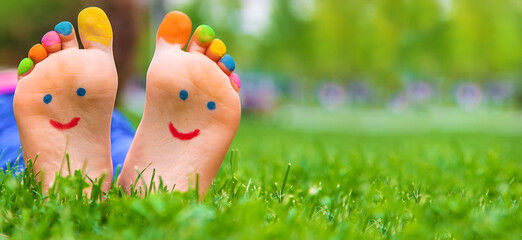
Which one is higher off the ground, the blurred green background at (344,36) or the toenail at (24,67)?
the blurred green background at (344,36)

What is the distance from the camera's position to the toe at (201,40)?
3.59ft

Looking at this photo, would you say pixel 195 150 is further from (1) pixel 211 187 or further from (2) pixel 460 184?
(2) pixel 460 184

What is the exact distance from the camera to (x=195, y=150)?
1077mm

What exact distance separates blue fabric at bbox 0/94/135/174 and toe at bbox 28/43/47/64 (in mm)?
362

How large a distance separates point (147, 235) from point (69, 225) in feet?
0.54

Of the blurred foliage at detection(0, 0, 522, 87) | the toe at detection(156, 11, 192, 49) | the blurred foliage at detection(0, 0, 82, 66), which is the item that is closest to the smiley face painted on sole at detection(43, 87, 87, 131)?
the toe at detection(156, 11, 192, 49)

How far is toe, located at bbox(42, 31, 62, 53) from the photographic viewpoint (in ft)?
3.45

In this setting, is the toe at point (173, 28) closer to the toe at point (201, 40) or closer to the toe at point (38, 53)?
the toe at point (201, 40)

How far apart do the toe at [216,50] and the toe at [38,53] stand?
0.35m

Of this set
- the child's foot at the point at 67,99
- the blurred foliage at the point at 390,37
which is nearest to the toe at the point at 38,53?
the child's foot at the point at 67,99

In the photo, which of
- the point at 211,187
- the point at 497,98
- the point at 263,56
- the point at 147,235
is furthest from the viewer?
the point at 497,98

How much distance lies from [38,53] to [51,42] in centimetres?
4

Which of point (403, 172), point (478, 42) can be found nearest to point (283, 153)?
point (403, 172)

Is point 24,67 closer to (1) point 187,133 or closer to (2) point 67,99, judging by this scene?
(2) point 67,99
